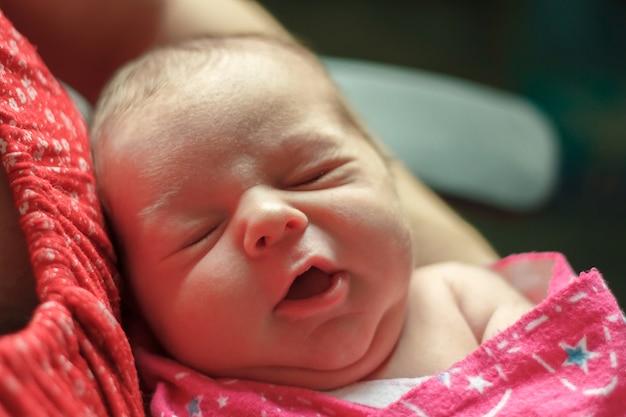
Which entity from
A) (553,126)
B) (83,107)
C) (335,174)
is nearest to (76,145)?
(335,174)

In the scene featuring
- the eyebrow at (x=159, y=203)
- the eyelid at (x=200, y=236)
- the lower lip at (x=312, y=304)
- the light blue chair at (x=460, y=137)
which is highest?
the eyebrow at (x=159, y=203)

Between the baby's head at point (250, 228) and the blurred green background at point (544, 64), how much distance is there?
2.58 feet

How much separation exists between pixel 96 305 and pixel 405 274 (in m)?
0.31

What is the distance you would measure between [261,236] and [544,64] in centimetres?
187

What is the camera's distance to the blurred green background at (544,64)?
2027 mm

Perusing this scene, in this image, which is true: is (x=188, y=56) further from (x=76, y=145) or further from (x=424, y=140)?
(x=424, y=140)

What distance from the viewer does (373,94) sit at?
158 centimetres

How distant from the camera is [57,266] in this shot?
60cm

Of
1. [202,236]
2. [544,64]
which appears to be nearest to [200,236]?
[202,236]

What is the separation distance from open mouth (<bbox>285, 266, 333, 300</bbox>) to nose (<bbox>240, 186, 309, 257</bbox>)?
46 mm

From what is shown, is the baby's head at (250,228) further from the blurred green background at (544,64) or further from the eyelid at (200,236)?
the blurred green background at (544,64)

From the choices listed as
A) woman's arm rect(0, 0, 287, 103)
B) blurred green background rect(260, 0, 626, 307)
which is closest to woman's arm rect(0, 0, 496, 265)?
woman's arm rect(0, 0, 287, 103)

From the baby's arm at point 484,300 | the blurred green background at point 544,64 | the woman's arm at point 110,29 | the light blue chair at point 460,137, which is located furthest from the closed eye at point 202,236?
the blurred green background at point 544,64

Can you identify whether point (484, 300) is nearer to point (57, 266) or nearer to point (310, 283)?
point (310, 283)
